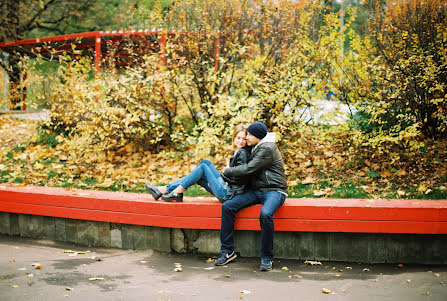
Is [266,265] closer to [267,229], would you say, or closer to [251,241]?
[267,229]

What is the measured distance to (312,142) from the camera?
7660 mm

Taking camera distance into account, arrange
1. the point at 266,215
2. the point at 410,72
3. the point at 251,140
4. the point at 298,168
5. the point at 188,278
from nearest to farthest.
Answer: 1. the point at 188,278
2. the point at 266,215
3. the point at 251,140
4. the point at 410,72
5. the point at 298,168

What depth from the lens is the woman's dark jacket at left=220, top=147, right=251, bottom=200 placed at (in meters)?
4.91

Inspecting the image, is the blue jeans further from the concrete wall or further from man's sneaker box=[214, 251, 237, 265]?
the concrete wall

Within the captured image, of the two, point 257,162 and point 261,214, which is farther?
point 257,162

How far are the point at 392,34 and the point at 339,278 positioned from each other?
434cm

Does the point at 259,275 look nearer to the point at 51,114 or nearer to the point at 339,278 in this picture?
the point at 339,278

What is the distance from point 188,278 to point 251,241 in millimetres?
967

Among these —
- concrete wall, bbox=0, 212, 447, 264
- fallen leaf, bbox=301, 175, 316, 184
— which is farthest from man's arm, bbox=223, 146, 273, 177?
fallen leaf, bbox=301, 175, 316, 184

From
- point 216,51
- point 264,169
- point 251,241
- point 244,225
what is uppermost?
point 216,51

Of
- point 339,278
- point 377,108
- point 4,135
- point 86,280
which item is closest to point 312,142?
point 377,108

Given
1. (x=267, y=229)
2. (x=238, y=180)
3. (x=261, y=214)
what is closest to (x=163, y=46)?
(x=238, y=180)

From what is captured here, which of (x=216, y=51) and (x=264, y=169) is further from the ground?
(x=216, y=51)

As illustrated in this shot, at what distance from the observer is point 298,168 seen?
6.95m
